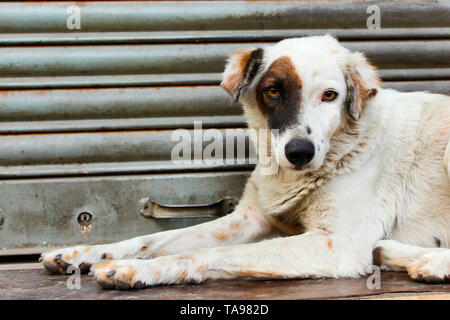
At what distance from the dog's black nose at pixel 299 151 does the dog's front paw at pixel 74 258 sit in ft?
3.50

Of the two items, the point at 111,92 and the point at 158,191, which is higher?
the point at 111,92

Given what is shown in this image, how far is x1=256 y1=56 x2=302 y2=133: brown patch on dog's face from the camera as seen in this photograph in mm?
2760

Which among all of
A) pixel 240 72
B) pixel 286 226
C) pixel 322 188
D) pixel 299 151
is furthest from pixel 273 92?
pixel 286 226

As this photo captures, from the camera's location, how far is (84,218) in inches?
140

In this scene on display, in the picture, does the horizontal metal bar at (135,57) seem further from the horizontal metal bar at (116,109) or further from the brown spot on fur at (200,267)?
the brown spot on fur at (200,267)

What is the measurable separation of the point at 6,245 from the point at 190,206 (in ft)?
3.93

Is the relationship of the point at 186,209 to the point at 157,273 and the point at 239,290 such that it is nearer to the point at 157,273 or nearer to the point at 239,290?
the point at 157,273

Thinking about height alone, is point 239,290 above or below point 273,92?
below

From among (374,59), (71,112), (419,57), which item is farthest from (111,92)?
(419,57)

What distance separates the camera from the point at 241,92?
10.1 ft

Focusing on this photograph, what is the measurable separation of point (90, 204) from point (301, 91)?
1.61 meters

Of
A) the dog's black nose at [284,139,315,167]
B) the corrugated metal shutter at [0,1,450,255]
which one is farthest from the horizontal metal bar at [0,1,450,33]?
the dog's black nose at [284,139,315,167]
